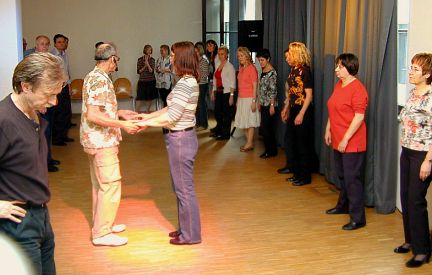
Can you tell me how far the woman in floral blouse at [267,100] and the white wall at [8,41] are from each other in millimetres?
3029

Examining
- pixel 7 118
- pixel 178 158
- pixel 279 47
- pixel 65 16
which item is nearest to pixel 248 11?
pixel 279 47

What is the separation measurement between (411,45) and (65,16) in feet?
27.2

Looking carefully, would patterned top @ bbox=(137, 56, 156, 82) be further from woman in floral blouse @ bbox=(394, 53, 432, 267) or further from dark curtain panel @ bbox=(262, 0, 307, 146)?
woman in floral blouse @ bbox=(394, 53, 432, 267)

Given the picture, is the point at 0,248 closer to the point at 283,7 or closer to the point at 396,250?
the point at 396,250

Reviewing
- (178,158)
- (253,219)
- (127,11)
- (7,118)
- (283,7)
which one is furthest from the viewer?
(127,11)

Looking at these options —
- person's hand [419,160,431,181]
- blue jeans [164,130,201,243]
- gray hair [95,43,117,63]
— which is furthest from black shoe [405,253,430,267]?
gray hair [95,43,117,63]

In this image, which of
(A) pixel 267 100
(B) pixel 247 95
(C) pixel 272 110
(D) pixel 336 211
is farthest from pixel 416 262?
(B) pixel 247 95

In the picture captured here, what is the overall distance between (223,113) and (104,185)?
186 inches

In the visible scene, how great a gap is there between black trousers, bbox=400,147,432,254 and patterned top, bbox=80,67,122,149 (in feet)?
6.94

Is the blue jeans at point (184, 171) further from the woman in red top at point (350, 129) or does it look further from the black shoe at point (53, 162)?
the black shoe at point (53, 162)

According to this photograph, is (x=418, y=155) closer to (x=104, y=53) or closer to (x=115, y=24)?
(x=104, y=53)

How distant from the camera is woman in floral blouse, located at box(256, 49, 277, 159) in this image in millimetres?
7211

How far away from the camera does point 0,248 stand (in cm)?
225

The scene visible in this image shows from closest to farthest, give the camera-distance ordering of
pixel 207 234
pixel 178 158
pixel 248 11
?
pixel 178 158 → pixel 207 234 → pixel 248 11
